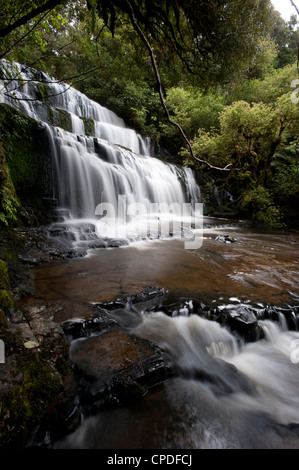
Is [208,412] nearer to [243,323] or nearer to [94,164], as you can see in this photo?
[243,323]

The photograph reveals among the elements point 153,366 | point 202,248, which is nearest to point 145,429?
point 153,366

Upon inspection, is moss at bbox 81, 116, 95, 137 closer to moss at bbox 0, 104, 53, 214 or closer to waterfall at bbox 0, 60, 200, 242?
waterfall at bbox 0, 60, 200, 242

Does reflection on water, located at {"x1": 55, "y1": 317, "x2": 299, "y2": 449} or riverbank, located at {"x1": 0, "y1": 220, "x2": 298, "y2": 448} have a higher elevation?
riverbank, located at {"x1": 0, "y1": 220, "x2": 298, "y2": 448}

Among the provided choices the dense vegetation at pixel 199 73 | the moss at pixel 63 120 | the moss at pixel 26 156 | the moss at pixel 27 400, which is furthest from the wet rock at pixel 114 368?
the moss at pixel 63 120

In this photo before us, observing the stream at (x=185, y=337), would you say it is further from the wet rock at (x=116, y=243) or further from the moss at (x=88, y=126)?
the moss at (x=88, y=126)

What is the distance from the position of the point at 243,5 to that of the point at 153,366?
3941 mm

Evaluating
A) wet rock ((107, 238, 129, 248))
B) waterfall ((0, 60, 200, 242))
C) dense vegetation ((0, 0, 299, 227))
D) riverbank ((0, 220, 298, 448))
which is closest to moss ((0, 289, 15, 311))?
riverbank ((0, 220, 298, 448))

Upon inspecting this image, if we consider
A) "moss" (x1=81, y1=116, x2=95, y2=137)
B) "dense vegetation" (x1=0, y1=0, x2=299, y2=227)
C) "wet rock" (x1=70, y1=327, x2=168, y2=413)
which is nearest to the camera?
"wet rock" (x1=70, y1=327, x2=168, y2=413)

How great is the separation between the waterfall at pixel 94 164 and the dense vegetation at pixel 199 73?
1.52 m

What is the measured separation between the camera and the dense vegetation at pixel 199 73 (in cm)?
237

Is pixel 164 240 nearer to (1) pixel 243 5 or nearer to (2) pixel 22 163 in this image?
(2) pixel 22 163

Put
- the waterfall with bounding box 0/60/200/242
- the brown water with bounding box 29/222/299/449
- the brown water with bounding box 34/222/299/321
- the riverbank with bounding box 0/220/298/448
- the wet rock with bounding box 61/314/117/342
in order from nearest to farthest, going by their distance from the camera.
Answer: the riverbank with bounding box 0/220/298/448 → the brown water with bounding box 29/222/299/449 → the wet rock with bounding box 61/314/117/342 → the brown water with bounding box 34/222/299/321 → the waterfall with bounding box 0/60/200/242

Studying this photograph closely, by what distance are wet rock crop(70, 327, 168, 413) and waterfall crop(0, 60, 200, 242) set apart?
4589 mm

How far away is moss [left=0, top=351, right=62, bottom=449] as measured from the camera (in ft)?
3.70
